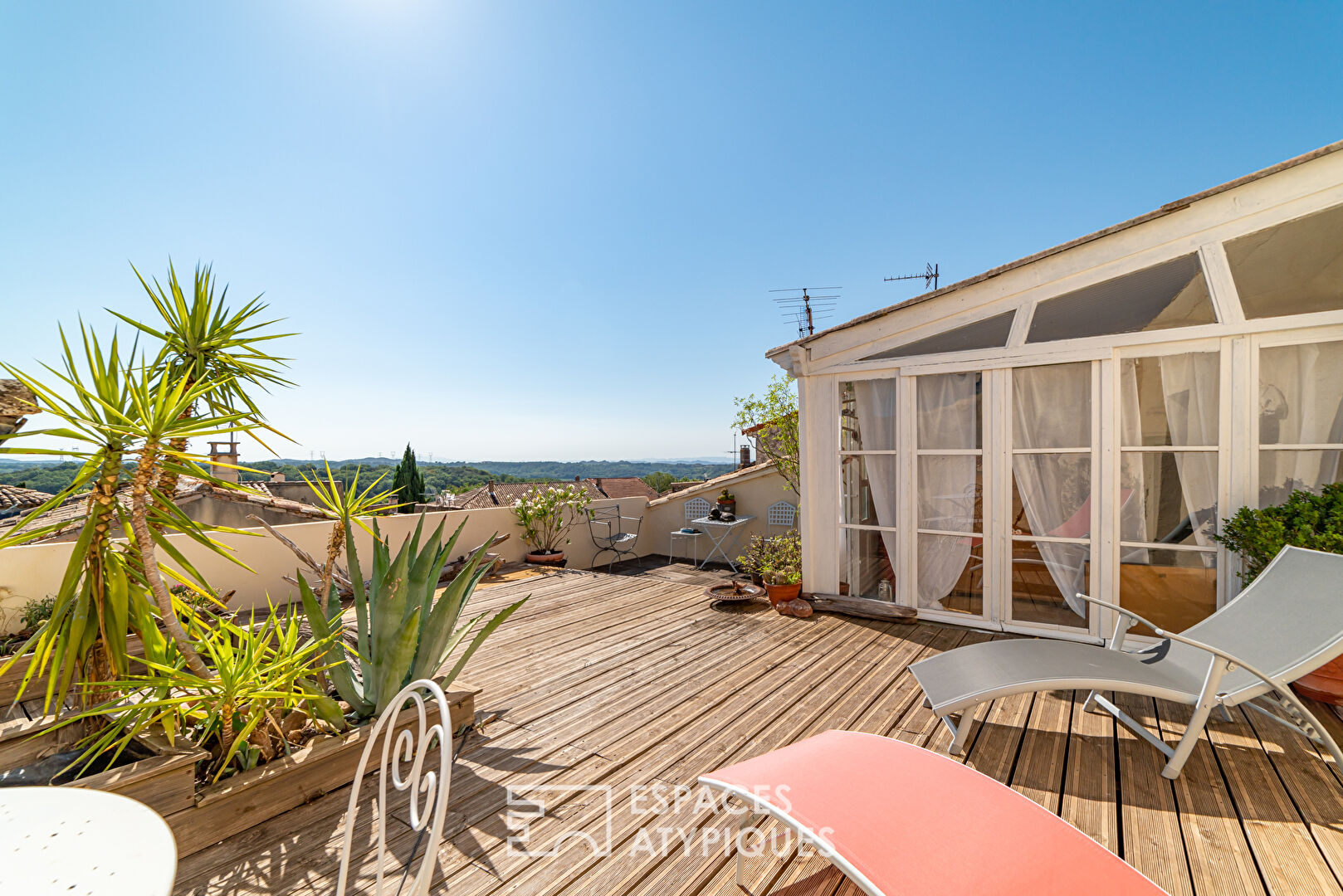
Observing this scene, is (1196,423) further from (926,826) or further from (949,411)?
(926,826)

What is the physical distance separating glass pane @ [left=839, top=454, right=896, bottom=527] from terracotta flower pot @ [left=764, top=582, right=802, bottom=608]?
0.81 m

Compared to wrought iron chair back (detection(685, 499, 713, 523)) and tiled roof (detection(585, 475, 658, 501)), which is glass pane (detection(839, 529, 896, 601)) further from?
tiled roof (detection(585, 475, 658, 501))

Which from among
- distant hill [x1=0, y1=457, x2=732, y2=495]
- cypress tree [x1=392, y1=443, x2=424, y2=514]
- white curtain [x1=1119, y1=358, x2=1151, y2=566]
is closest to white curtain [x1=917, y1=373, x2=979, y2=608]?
white curtain [x1=1119, y1=358, x2=1151, y2=566]

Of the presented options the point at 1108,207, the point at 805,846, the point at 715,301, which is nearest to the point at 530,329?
the point at 715,301

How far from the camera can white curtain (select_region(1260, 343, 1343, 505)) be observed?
3488 millimetres

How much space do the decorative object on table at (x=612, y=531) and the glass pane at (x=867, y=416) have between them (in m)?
4.28

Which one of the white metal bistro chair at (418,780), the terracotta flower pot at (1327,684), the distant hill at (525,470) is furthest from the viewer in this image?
the distant hill at (525,470)

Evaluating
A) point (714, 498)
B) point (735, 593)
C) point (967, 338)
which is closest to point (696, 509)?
point (714, 498)

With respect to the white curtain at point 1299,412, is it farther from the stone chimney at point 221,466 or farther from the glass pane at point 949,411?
the stone chimney at point 221,466

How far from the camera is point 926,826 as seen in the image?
56.7 inches

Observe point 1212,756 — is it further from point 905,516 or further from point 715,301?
point 715,301

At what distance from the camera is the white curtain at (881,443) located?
475cm

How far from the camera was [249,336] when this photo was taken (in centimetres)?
248

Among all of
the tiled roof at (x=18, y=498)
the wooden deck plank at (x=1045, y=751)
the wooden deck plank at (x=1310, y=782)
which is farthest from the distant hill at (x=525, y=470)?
the wooden deck plank at (x=1310, y=782)
